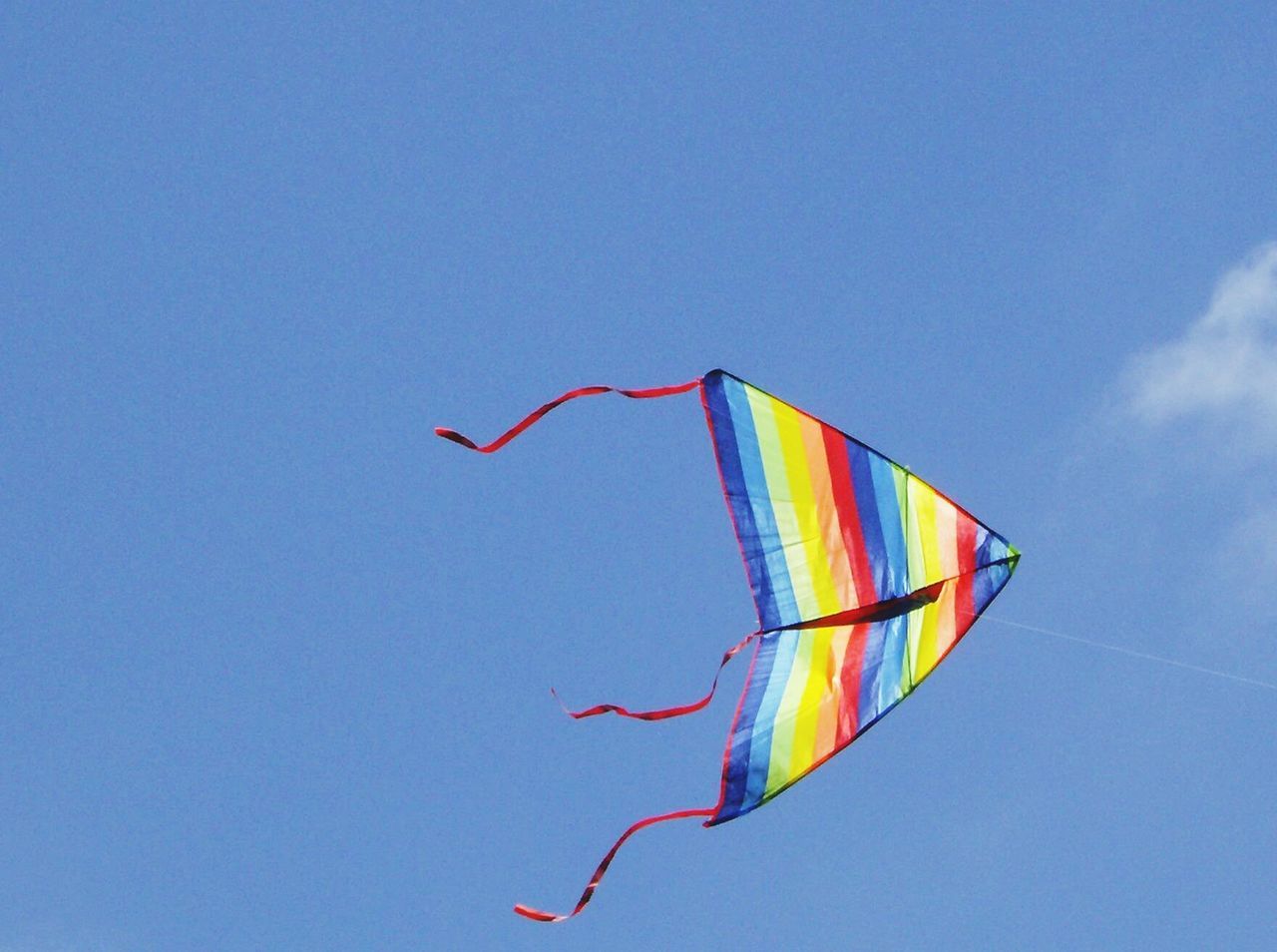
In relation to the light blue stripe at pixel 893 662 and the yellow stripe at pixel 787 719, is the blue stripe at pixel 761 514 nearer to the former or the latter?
the yellow stripe at pixel 787 719

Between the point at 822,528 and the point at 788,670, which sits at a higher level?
the point at 822,528

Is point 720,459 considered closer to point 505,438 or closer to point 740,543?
point 740,543

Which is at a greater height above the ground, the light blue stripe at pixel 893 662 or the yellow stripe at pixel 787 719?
the light blue stripe at pixel 893 662

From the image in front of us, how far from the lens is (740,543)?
11.1 metres

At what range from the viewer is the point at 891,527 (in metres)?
11.8

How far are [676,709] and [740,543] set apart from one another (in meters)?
1.17

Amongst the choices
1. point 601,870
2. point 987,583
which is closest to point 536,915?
point 601,870

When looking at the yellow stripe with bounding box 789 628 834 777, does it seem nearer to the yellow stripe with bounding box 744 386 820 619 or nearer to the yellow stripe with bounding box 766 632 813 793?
the yellow stripe with bounding box 766 632 813 793

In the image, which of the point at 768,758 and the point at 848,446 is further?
the point at 848,446

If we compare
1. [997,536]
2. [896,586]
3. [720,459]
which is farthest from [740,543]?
[997,536]

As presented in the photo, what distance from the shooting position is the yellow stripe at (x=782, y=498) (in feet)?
37.1

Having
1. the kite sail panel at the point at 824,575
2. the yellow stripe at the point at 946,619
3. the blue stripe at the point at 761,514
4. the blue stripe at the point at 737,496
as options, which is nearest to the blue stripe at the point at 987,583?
the kite sail panel at the point at 824,575

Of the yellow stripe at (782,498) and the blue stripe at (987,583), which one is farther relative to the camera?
the blue stripe at (987,583)

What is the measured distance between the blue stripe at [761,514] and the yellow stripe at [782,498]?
0.03 meters
